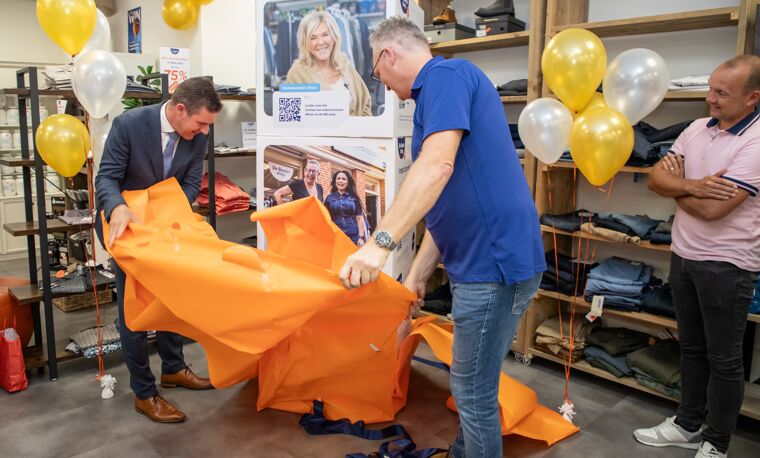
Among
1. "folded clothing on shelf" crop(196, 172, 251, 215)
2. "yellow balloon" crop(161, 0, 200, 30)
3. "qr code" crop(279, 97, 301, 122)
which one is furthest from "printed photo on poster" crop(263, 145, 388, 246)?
"yellow balloon" crop(161, 0, 200, 30)

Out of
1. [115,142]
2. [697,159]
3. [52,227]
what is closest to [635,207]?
[697,159]

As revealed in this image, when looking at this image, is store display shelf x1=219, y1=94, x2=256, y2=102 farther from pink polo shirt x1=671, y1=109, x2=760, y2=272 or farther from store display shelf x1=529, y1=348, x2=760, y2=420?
pink polo shirt x1=671, y1=109, x2=760, y2=272

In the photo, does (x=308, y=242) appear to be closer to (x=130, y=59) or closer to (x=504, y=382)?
(x=504, y=382)

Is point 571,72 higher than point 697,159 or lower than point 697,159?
higher

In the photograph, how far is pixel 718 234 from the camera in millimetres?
2223

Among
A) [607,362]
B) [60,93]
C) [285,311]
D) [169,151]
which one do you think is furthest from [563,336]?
[60,93]

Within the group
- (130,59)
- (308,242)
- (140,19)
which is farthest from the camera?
(140,19)

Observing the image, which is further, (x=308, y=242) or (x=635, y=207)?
(x=635, y=207)

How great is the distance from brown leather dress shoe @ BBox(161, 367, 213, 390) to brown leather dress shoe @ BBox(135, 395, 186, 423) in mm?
236

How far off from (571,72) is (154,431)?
7.50ft

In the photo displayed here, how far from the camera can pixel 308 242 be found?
2299 millimetres

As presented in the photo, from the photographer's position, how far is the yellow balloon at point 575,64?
7.50 ft

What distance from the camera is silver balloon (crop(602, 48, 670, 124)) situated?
2.23 meters

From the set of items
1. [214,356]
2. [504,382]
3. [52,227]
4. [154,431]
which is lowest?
[154,431]
